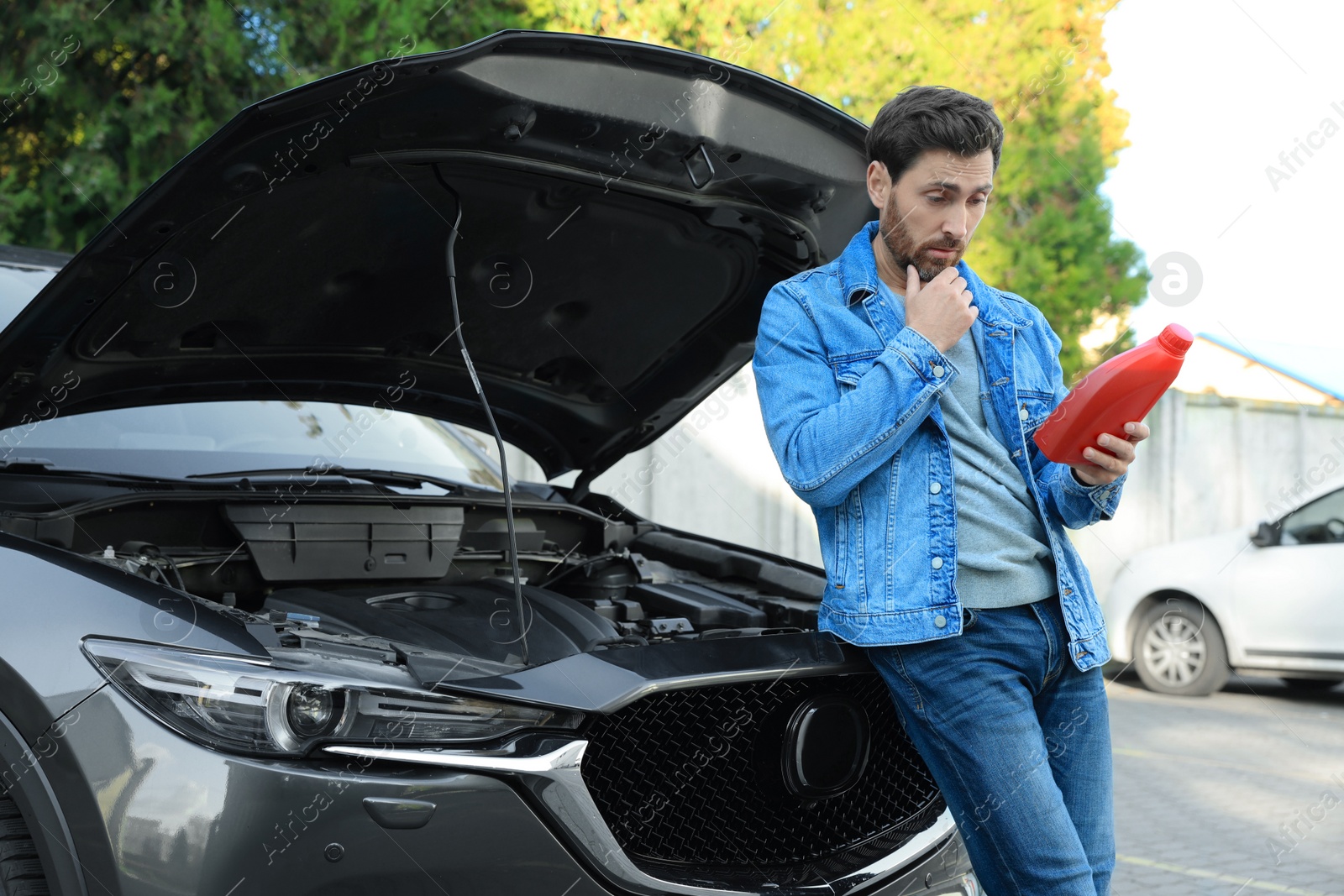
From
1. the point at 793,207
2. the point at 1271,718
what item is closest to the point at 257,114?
the point at 793,207

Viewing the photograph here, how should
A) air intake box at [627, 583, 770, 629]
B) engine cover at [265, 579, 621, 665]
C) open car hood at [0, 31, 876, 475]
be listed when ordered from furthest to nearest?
1. air intake box at [627, 583, 770, 629]
2. engine cover at [265, 579, 621, 665]
3. open car hood at [0, 31, 876, 475]

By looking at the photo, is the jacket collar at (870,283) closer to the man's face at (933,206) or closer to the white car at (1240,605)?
the man's face at (933,206)

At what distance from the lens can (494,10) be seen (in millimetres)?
10000

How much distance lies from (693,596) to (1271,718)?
538 centimetres

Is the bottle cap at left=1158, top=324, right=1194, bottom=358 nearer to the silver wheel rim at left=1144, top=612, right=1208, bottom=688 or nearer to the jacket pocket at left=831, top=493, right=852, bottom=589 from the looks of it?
the jacket pocket at left=831, top=493, right=852, bottom=589

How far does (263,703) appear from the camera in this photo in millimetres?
1759

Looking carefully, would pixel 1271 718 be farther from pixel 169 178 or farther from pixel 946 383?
pixel 169 178

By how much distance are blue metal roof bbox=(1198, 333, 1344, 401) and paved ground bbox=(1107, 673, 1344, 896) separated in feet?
45.9

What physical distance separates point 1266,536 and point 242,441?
6.50m

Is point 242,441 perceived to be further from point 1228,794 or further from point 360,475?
point 1228,794

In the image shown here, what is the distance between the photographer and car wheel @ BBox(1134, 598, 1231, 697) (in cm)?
759

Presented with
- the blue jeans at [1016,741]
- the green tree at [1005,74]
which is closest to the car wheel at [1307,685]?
the green tree at [1005,74]

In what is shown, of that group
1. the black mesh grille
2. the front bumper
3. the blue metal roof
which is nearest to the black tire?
the front bumper

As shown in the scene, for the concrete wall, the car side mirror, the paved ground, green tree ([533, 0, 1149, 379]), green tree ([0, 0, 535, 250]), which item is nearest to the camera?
the paved ground
